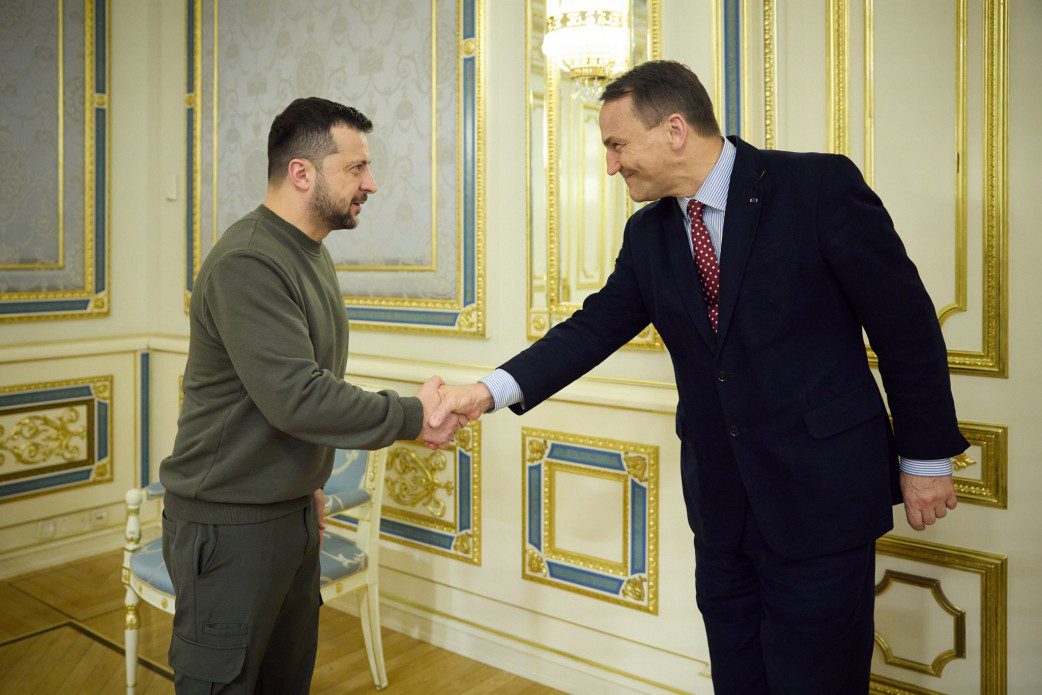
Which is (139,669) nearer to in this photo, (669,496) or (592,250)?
(669,496)

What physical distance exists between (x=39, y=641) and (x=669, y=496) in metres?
2.38

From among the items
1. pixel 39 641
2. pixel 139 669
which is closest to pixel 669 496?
pixel 139 669

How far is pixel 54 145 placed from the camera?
398 cm

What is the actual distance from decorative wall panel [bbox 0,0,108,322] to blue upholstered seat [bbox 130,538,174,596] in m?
1.72

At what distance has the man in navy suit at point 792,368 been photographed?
64.6 inches

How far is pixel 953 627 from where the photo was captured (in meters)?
2.18

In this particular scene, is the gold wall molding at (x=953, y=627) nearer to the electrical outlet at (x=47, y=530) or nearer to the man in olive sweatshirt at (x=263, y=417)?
the man in olive sweatshirt at (x=263, y=417)

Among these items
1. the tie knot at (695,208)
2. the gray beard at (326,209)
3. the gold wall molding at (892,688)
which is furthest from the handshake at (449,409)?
the gold wall molding at (892,688)

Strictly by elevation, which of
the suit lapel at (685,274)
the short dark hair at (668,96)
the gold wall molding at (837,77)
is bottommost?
the suit lapel at (685,274)

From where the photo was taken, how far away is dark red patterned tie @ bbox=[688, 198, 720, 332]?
178cm

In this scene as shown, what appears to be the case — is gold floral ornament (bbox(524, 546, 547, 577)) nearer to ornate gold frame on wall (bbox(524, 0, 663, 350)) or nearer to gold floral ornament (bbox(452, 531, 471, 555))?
gold floral ornament (bbox(452, 531, 471, 555))

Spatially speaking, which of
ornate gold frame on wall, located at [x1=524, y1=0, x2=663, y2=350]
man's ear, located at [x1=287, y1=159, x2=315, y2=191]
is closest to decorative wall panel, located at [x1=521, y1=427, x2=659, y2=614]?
ornate gold frame on wall, located at [x1=524, y1=0, x2=663, y2=350]

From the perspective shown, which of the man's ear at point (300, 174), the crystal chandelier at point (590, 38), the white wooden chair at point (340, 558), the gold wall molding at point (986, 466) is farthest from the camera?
the white wooden chair at point (340, 558)

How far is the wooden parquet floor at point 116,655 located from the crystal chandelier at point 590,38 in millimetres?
1976
